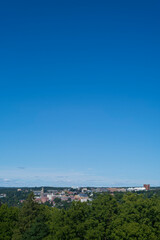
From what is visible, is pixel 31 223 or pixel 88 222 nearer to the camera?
pixel 88 222

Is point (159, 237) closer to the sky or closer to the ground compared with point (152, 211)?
closer to the ground

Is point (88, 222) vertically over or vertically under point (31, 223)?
over

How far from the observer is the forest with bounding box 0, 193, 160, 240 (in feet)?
139

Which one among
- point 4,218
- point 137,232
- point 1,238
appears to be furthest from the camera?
point 4,218

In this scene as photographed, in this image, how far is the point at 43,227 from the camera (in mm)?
46812

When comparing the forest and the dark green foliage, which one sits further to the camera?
the dark green foliage

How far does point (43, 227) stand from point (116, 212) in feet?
45.0

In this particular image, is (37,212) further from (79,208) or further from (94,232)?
(94,232)

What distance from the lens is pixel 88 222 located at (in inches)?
1751

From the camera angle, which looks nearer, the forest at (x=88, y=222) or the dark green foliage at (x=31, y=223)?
the forest at (x=88, y=222)

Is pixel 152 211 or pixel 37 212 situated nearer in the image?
pixel 152 211

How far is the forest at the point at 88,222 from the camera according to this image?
42344mm

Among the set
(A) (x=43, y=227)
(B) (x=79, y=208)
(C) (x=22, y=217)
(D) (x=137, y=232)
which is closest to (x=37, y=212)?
(C) (x=22, y=217)

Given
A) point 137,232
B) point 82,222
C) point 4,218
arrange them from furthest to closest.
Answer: point 4,218, point 82,222, point 137,232
